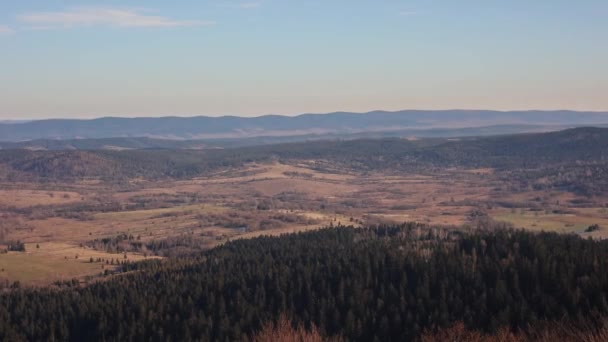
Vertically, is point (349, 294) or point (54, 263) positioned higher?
point (349, 294)

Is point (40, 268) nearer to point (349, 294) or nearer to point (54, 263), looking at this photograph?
point (54, 263)

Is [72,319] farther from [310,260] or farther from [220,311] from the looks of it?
[310,260]

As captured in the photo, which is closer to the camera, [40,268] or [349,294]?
[349,294]

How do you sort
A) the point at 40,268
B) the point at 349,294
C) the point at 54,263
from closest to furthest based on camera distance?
the point at 349,294, the point at 40,268, the point at 54,263

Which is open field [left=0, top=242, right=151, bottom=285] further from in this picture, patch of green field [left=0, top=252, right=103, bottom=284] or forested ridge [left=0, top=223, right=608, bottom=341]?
forested ridge [left=0, top=223, right=608, bottom=341]

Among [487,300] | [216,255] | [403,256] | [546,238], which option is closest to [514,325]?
[487,300]

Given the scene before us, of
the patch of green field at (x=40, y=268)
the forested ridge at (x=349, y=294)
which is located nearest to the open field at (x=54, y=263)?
A: the patch of green field at (x=40, y=268)

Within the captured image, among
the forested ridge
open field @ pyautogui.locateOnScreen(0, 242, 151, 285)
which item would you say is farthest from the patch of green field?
the forested ridge

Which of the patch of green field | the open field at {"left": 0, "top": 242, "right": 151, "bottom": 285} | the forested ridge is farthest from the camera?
the open field at {"left": 0, "top": 242, "right": 151, "bottom": 285}

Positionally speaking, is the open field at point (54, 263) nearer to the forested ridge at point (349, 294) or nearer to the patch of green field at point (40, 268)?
the patch of green field at point (40, 268)

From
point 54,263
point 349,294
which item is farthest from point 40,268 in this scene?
point 349,294
